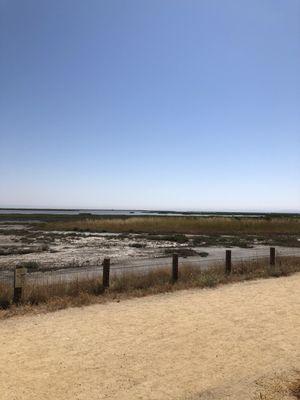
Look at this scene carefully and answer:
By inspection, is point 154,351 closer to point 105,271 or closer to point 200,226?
point 105,271

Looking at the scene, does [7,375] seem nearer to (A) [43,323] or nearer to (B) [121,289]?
(A) [43,323]

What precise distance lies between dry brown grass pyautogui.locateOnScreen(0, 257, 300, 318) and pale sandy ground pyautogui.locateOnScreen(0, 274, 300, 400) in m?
0.72

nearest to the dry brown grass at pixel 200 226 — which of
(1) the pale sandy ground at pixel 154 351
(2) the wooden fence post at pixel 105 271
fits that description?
(2) the wooden fence post at pixel 105 271

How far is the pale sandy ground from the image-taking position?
18.3 feet

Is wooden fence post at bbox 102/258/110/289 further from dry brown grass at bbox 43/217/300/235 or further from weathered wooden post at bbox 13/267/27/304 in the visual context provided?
dry brown grass at bbox 43/217/300/235

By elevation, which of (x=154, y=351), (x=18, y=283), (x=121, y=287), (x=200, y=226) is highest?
(x=200, y=226)

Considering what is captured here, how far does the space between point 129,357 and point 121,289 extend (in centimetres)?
577

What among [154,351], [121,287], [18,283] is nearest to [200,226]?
[121,287]

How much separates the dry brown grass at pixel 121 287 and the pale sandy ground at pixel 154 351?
0.72m

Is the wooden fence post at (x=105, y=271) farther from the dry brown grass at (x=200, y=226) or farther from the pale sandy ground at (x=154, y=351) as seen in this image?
the dry brown grass at (x=200, y=226)

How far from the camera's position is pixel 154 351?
23.4 feet

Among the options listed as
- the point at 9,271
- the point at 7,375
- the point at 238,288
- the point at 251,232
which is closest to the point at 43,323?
the point at 7,375

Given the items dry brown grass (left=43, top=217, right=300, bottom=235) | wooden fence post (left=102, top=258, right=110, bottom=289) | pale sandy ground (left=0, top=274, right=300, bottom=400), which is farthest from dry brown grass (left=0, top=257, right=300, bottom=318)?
dry brown grass (left=43, top=217, right=300, bottom=235)

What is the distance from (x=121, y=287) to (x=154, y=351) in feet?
18.4
